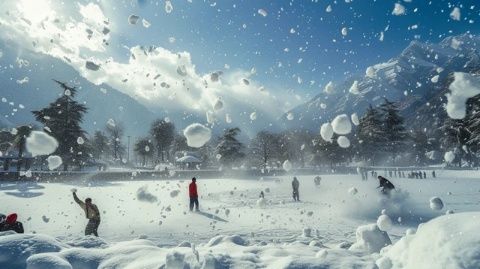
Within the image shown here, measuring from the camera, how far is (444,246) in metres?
5.25

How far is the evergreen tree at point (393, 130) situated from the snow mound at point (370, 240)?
217ft

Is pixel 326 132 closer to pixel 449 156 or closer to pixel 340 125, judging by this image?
pixel 340 125

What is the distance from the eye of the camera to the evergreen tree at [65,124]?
158ft

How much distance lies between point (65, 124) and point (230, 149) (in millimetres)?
32222

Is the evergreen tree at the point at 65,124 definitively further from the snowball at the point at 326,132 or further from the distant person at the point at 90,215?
the snowball at the point at 326,132

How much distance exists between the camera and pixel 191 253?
6.60 meters

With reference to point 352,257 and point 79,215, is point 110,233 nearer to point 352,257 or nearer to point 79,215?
point 79,215

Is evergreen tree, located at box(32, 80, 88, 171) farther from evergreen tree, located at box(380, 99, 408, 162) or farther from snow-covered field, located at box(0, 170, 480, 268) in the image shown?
evergreen tree, located at box(380, 99, 408, 162)

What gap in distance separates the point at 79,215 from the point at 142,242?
1054 centimetres

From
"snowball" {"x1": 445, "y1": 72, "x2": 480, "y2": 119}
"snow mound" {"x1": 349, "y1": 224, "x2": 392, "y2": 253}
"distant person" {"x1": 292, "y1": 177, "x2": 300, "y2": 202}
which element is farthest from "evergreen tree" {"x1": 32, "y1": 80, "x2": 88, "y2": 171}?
"snow mound" {"x1": 349, "y1": 224, "x2": 392, "y2": 253}

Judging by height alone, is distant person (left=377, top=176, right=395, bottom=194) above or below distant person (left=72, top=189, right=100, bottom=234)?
above

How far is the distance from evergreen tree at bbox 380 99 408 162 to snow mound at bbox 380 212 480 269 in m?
68.3

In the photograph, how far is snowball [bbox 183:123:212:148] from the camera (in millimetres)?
12977

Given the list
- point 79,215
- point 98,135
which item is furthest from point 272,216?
point 98,135
